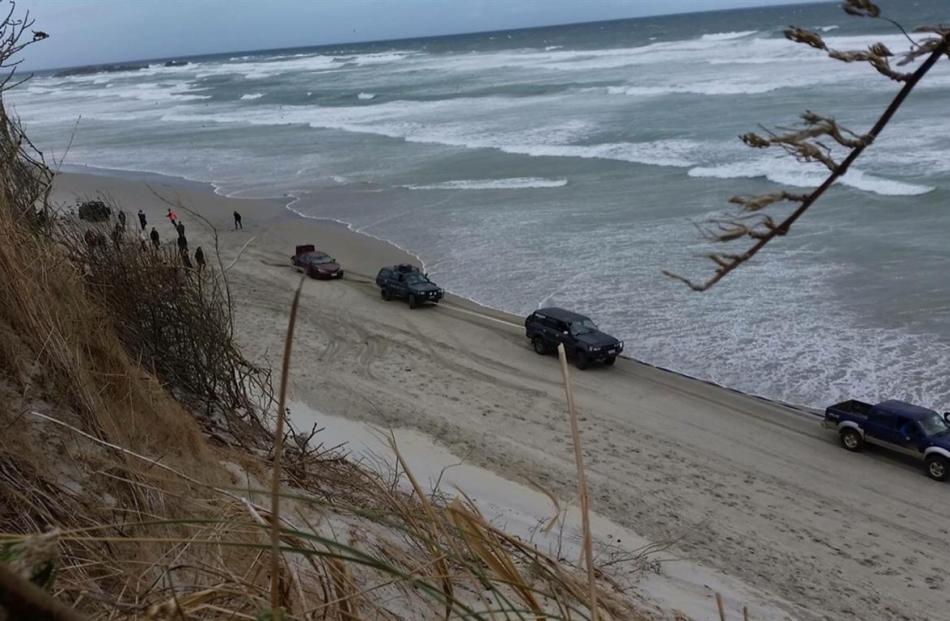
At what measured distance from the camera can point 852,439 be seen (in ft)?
45.0

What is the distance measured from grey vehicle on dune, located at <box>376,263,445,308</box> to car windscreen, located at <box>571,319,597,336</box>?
4.71m

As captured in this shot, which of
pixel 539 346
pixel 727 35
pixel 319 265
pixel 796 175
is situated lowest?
pixel 539 346

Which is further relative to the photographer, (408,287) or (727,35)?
(727,35)

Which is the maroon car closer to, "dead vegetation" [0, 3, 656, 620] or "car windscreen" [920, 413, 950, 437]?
"dead vegetation" [0, 3, 656, 620]

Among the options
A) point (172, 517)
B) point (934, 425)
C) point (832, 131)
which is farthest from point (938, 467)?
point (832, 131)

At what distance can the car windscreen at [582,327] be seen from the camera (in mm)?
17250

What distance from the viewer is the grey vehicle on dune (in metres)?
20.6

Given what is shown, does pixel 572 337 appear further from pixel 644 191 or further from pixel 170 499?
pixel 644 191

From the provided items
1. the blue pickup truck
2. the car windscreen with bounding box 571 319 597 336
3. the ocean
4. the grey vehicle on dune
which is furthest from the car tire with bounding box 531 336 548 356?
the blue pickup truck

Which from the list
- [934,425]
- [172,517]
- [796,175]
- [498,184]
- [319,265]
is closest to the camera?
[172,517]

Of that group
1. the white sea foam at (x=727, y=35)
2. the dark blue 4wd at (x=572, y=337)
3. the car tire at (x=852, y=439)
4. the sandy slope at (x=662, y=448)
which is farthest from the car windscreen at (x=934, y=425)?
the white sea foam at (x=727, y=35)

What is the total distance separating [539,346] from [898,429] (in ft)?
24.9

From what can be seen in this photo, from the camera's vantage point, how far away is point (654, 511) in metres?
11.4

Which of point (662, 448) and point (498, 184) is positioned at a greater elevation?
point (498, 184)
